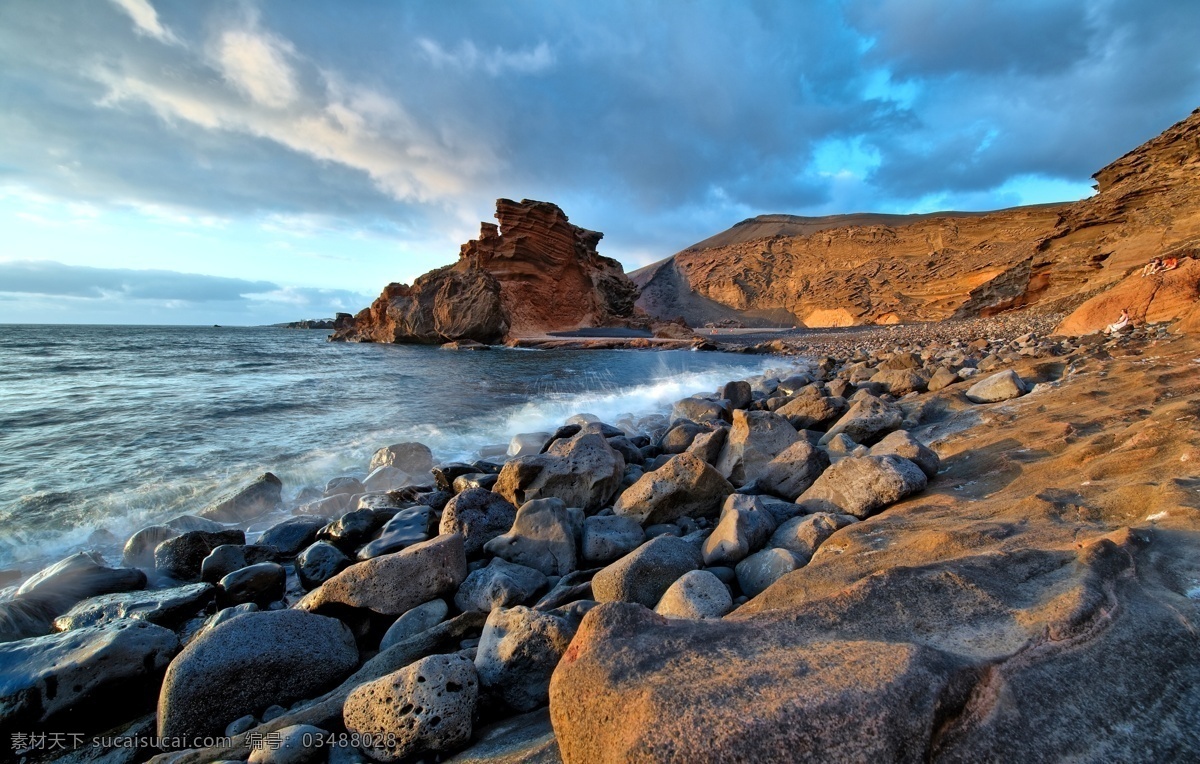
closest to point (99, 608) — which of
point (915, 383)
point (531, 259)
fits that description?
point (915, 383)

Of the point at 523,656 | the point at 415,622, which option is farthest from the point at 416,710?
the point at 415,622

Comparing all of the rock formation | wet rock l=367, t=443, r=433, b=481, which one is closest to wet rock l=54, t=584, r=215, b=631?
wet rock l=367, t=443, r=433, b=481

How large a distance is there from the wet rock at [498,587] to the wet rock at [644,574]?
0.47 meters

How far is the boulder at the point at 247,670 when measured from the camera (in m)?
2.13

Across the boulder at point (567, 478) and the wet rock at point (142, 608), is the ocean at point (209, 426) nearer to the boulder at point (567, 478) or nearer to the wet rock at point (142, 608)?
the wet rock at point (142, 608)

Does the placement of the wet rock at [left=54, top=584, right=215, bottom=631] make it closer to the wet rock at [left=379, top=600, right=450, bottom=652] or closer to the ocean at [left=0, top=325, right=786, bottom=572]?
the ocean at [left=0, top=325, right=786, bottom=572]

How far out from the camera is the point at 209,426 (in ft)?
26.1

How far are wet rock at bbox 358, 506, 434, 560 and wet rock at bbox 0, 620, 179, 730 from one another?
1225mm

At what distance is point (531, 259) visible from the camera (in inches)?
1686

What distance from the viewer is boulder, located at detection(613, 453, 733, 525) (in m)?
3.71

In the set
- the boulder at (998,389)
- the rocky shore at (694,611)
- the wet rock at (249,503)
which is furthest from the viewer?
the boulder at (998,389)

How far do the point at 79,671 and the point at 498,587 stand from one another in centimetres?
189

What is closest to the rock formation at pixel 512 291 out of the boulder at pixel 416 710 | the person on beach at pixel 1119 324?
the person on beach at pixel 1119 324

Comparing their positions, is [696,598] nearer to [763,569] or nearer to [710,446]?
[763,569]
